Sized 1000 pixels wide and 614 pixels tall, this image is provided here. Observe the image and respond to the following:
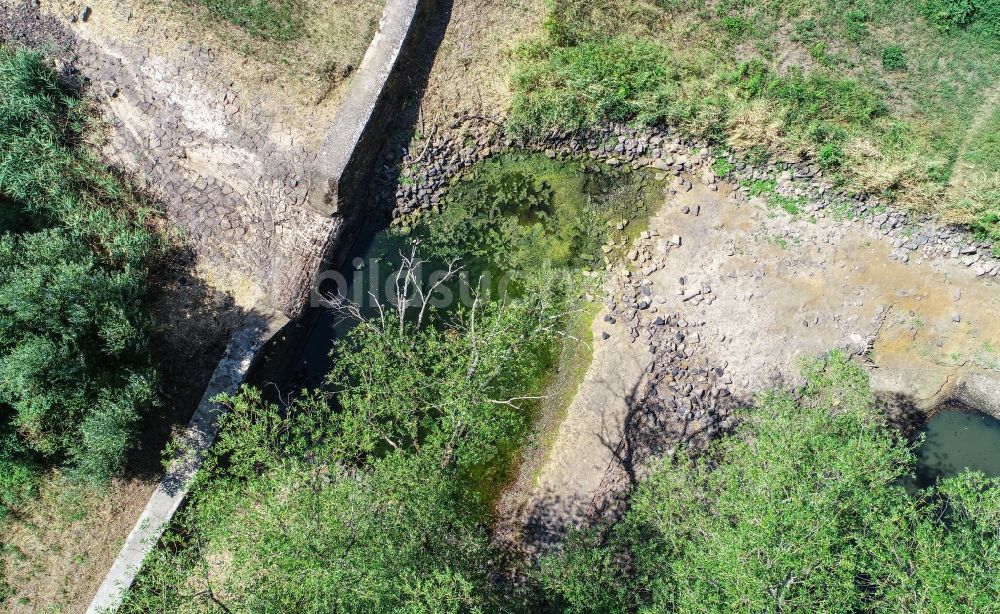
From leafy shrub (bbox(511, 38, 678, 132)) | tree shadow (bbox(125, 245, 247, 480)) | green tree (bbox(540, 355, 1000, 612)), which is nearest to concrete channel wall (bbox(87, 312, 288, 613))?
tree shadow (bbox(125, 245, 247, 480))

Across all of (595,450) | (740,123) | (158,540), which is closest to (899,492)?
(595,450)

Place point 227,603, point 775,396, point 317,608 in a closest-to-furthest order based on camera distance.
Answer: point 317,608
point 227,603
point 775,396

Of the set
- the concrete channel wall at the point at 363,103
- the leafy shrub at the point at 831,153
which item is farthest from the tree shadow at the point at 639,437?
the concrete channel wall at the point at 363,103

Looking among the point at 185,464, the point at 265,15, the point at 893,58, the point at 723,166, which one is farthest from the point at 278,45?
the point at 893,58

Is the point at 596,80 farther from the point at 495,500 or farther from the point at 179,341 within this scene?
the point at 179,341

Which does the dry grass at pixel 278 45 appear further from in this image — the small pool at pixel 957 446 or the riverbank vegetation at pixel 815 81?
the small pool at pixel 957 446

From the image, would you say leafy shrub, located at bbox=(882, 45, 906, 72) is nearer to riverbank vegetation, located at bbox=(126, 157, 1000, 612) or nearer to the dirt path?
the dirt path

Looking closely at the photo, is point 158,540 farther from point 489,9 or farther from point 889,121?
point 889,121
